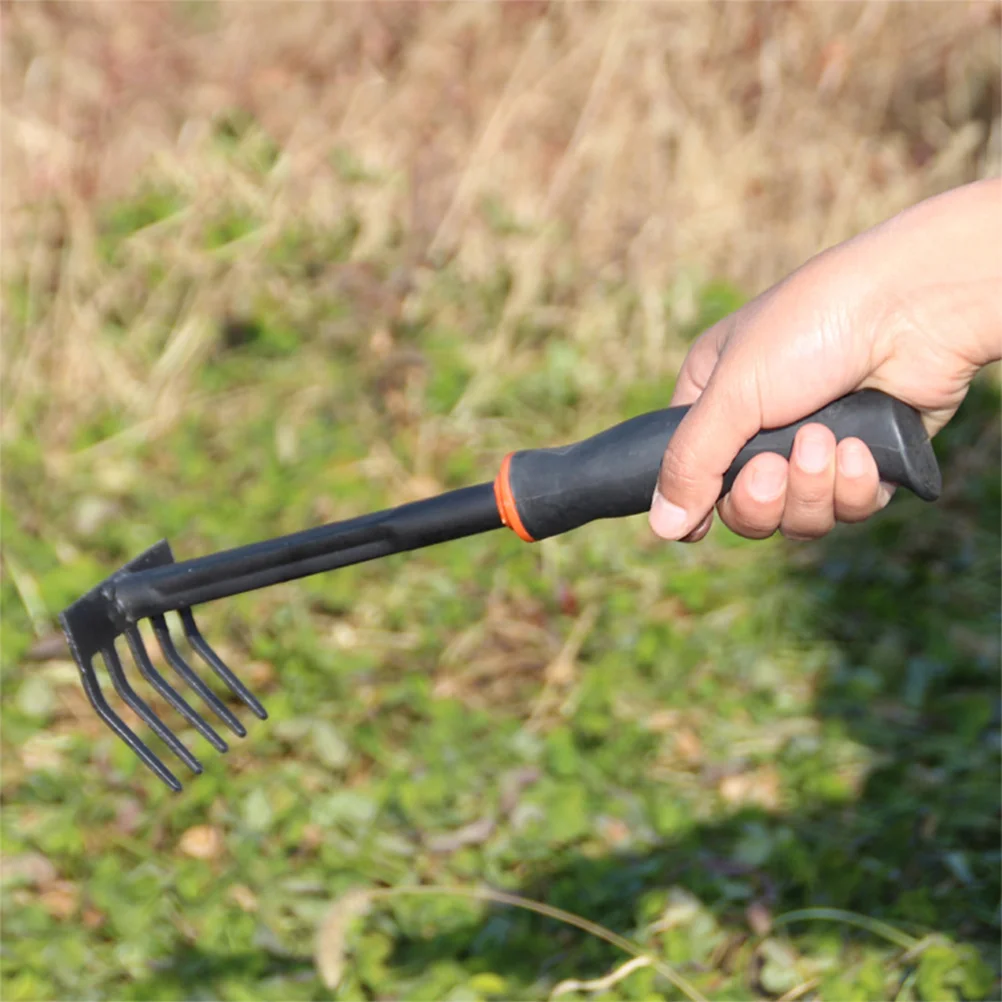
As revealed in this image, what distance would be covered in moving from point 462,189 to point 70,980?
2.65 m

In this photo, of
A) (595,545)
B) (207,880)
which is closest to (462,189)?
(595,545)

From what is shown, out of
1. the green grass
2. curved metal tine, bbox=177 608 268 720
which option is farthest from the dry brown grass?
curved metal tine, bbox=177 608 268 720

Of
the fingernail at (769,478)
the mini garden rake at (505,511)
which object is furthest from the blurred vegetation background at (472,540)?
the fingernail at (769,478)

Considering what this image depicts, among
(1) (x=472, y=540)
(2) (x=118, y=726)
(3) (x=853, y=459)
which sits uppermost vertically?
(1) (x=472, y=540)

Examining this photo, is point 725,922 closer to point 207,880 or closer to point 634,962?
point 634,962

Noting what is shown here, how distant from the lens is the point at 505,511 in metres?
1.66

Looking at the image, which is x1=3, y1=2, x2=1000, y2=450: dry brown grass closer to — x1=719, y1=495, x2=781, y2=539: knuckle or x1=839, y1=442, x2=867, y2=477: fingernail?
x1=719, y1=495, x2=781, y2=539: knuckle

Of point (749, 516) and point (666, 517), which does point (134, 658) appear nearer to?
point (666, 517)

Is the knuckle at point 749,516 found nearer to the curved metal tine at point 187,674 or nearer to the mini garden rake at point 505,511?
the mini garden rake at point 505,511

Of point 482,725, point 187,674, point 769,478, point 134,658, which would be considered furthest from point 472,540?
point 769,478

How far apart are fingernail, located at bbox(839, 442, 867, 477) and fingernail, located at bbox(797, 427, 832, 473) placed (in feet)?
0.06

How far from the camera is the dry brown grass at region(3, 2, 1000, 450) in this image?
381cm

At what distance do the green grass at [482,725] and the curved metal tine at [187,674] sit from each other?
24.0 inches

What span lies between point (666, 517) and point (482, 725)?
1.21 m
